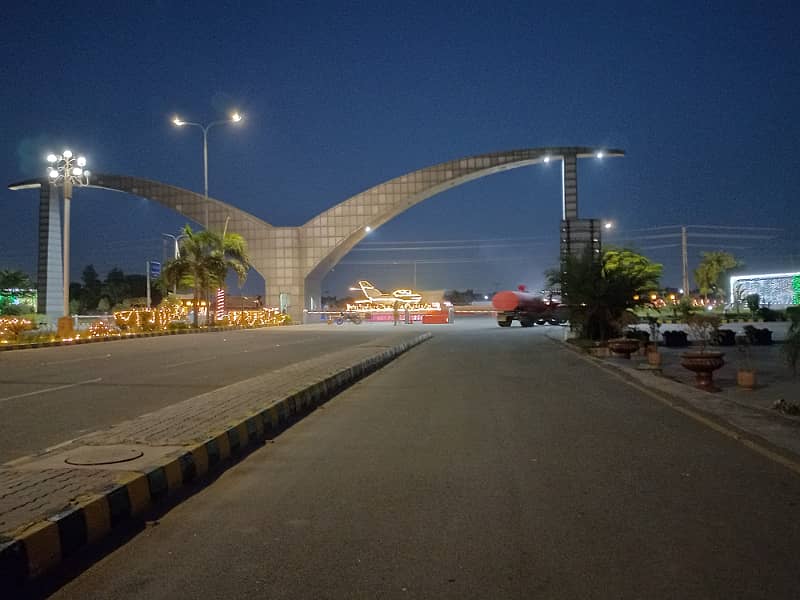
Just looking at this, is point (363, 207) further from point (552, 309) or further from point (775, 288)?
point (775, 288)

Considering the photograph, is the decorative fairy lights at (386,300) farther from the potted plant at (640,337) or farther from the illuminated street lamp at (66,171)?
the potted plant at (640,337)

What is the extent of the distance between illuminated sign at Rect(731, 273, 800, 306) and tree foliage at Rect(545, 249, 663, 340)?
42819mm

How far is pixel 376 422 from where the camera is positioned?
425 inches

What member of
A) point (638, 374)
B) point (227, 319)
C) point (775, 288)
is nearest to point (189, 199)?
point (227, 319)

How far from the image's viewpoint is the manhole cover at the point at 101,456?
686 cm

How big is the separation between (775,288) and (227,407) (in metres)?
67.2

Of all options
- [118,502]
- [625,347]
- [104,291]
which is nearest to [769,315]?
[625,347]

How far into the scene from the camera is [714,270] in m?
100

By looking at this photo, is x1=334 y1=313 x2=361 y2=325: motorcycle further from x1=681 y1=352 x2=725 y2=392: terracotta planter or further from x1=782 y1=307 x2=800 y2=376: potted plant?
x1=782 y1=307 x2=800 y2=376: potted plant

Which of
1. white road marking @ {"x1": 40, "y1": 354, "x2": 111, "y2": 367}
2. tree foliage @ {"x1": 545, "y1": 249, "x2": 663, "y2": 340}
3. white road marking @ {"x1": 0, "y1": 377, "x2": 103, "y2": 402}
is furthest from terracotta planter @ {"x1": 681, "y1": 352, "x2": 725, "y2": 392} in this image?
white road marking @ {"x1": 40, "y1": 354, "x2": 111, "y2": 367}

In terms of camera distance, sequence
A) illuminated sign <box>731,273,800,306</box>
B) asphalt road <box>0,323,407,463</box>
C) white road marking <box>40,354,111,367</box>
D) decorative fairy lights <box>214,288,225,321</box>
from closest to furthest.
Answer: asphalt road <box>0,323,407,463</box>
white road marking <box>40,354,111,367</box>
decorative fairy lights <box>214,288,225,321</box>
illuminated sign <box>731,273,800,306</box>

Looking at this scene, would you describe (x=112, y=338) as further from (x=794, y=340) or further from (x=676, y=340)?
(x=794, y=340)

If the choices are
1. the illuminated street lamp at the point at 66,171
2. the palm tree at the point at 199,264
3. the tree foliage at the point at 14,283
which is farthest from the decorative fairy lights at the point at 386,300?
the illuminated street lamp at the point at 66,171

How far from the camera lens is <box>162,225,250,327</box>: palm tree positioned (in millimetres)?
49500
